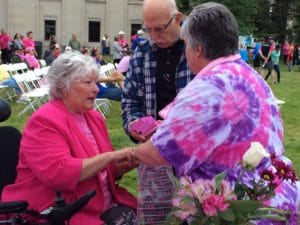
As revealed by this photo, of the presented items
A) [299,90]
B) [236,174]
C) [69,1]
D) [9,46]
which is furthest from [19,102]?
[69,1]

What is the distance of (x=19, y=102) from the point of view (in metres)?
13.8

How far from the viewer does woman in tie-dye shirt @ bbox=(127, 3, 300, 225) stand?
2188 mm

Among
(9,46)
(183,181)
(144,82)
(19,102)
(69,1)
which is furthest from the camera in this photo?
(69,1)

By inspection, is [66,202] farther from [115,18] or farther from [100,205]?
[115,18]

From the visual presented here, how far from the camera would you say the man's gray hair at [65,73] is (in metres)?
3.26

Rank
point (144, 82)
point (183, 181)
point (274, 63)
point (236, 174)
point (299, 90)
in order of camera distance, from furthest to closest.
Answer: point (274, 63)
point (299, 90)
point (144, 82)
point (236, 174)
point (183, 181)

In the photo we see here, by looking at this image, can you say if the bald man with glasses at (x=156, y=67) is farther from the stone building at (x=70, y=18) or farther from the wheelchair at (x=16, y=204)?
the stone building at (x=70, y=18)

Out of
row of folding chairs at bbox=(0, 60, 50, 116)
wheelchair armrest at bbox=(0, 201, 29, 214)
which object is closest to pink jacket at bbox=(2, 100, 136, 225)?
wheelchair armrest at bbox=(0, 201, 29, 214)

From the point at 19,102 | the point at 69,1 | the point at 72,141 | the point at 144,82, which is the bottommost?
the point at 19,102

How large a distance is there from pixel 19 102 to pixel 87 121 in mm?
10823

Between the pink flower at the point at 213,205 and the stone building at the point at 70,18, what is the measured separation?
40585mm

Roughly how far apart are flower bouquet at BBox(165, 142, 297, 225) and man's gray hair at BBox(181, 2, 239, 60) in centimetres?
54

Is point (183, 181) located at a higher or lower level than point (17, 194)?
higher

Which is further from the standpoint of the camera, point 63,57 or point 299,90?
point 299,90
